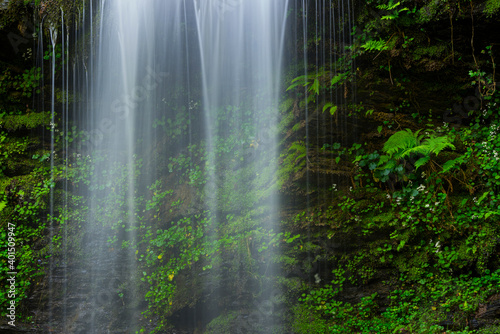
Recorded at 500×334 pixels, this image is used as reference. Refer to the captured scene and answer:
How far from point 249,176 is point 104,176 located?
2824mm

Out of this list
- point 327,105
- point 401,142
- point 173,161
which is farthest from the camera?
point 173,161

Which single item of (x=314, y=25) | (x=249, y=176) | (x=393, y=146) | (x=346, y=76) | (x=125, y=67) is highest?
(x=314, y=25)

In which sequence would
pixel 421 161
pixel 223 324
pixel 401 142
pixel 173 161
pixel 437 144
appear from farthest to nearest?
1. pixel 173 161
2. pixel 223 324
3. pixel 401 142
4. pixel 421 161
5. pixel 437 144

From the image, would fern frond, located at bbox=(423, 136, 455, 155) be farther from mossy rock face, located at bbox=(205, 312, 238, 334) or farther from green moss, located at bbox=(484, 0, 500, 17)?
mossy rock face, located at bbox=(205, 312, 238, 334)

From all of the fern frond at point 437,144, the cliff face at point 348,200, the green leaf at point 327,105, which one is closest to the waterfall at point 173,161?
the cliff face at point 348,200

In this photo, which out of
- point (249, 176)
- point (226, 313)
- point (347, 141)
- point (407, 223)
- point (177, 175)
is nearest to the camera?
point (407, 223)

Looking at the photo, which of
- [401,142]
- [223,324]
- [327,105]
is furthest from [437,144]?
[223,324]

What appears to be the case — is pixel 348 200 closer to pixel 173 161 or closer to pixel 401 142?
pixel 401 142

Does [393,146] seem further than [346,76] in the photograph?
No

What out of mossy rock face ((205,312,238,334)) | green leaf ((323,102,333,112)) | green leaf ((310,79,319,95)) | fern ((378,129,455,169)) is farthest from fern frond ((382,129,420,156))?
mossy rock face ((205,312,238,334))

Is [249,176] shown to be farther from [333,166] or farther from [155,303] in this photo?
[155,303]

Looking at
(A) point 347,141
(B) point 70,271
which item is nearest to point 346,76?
(A) point 347,141

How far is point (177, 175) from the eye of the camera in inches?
226

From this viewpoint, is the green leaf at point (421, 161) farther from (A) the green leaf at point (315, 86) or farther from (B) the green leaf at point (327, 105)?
(A) the green leaf at point (315, 86)
